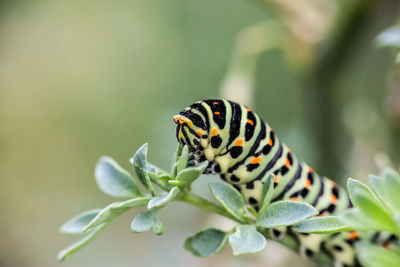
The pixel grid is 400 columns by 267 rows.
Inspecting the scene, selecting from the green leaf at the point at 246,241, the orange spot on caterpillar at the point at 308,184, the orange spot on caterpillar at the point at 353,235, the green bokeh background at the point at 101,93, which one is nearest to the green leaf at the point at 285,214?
the green leaf at the point at 246,241

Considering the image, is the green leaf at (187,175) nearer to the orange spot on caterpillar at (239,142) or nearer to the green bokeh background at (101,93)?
the orange spot on caterpillar at (239,142)

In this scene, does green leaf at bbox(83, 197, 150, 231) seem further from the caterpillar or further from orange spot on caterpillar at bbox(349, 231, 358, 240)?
orange spot on caterpillar at bbox(349, 231, 358, 240)

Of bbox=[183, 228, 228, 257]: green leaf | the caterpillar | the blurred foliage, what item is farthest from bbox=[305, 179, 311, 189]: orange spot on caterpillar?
the blurred foliage

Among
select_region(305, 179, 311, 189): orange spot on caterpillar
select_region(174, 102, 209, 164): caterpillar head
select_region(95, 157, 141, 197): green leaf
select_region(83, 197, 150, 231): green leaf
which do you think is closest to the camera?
select_region(83, 197, 150, 231): green leaf

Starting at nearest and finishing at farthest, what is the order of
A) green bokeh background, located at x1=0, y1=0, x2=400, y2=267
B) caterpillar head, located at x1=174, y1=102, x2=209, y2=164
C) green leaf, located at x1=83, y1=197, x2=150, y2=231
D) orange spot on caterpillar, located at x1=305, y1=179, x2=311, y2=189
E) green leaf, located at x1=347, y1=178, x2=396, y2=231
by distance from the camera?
green leaf, located at x1=347, y1=178, x2=396, y2=231 < green leaf, located at x1=83, y1=197, x2=150, y2=231 < caterpillar head, located at x1=174, y1=102, x2=209, y2=164 < orange spot on caterpillar, located at x1=305, y1=179, x2=311, y2=189 < green bokeh background, located at x1=0, y1=0, x2=400, y2=267

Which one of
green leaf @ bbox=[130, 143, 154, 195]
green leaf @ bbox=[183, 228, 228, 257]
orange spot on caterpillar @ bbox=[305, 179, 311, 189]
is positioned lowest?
orange spot on caterpillar @ bbox=[305, 179, 311, 189]

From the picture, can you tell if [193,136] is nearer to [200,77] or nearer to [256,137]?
[256,137]
